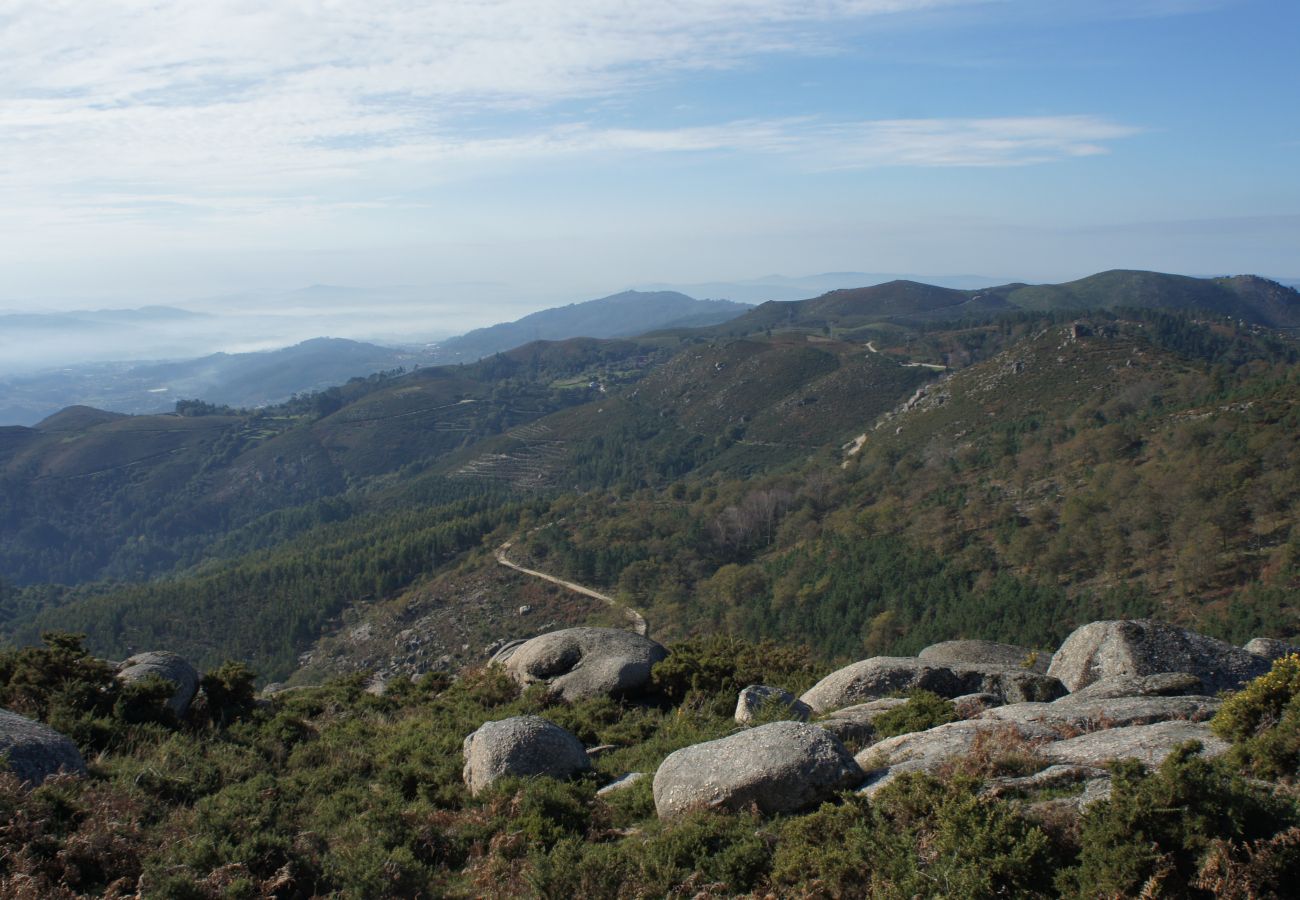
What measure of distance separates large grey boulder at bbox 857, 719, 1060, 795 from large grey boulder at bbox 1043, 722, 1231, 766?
407mm

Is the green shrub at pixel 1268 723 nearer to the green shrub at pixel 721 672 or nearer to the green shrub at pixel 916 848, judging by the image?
the green shrub at pixel 916 848

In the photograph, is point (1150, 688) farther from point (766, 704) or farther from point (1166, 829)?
point (1166, 829)

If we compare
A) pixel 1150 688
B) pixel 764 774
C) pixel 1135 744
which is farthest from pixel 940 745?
pixel 1150 688

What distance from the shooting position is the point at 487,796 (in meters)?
10.5

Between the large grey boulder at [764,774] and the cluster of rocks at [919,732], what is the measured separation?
16 mm

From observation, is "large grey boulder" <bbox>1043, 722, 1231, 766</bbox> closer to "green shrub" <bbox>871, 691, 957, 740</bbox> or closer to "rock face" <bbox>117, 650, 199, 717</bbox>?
"green shrub" <bbox>871, 691, 957, 740</bbox>

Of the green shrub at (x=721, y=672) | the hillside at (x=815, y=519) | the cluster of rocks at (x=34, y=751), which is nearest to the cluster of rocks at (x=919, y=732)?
the green shrub at (x=721, y=672)

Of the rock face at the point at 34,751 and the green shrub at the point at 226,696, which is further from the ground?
the rock face at the point at 34,751

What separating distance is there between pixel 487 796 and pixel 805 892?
16.2 feet

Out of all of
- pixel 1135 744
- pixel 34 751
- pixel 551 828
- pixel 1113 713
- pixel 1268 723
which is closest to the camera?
pixel 1268 723

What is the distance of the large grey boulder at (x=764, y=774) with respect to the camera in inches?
347

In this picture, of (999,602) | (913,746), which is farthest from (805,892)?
(999,602)

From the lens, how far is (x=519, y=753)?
37.0 ft

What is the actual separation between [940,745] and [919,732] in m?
1.12
